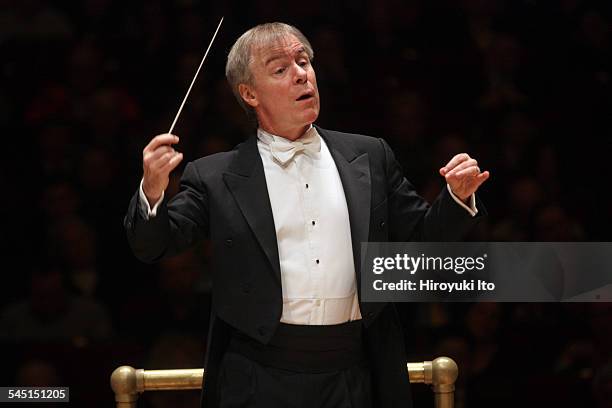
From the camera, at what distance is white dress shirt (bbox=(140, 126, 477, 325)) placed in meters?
1.91

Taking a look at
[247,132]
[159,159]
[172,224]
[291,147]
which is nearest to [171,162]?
[159,159]

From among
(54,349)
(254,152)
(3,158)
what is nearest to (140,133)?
(3,158)

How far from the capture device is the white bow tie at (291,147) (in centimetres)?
200

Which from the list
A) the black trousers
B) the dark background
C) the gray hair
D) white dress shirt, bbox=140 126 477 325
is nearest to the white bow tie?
white dress shirt, bbox=140 126 477 325

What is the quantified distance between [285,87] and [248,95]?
0.32 ft

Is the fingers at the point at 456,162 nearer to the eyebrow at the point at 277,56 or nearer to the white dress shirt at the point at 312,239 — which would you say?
the white dress shirt at the point at 312,239

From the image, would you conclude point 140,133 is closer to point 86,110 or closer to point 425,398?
point 86,110

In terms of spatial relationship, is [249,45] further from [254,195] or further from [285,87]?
[254,195]

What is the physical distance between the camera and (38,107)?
2.71m

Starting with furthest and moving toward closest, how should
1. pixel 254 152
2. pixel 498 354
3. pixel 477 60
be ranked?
pixel 477 60 < pixel 498 354 < pixel 254 152

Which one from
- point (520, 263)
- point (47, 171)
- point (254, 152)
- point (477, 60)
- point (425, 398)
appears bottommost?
point (425, 398)

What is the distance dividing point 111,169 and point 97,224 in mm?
150

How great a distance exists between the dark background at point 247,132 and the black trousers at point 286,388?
0.70 m

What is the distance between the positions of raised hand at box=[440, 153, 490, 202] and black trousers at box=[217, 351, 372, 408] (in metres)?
0.39
